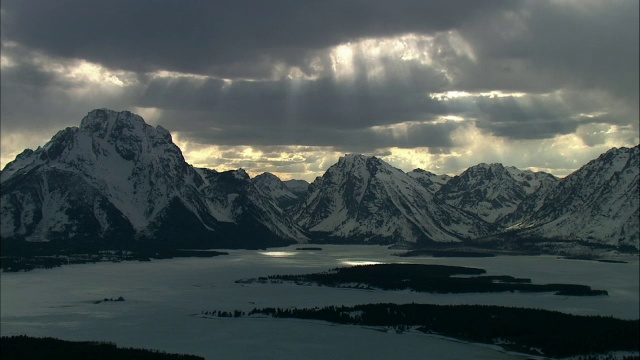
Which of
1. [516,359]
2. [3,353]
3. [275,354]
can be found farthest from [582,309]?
[3,353]

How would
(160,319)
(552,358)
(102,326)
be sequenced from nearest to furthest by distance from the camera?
(552,358) < (102,326) < (160,319)

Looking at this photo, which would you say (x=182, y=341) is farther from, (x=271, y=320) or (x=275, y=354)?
(x=271, y=320)

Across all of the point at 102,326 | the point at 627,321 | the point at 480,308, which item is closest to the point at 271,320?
the point at 102,326

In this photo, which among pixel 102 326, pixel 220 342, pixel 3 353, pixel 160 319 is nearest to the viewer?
pixel 3 353

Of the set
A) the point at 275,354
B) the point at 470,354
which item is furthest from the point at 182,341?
the point at 470,354

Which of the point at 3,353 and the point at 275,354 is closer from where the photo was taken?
the point at 3,353

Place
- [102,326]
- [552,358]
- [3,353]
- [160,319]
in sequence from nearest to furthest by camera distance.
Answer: [3,353] → [552,358] → [102,326] → [160,319]

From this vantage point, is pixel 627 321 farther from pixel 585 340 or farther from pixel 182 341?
pixel 182 341

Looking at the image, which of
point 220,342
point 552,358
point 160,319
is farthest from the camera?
point 160,319
